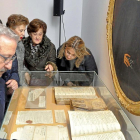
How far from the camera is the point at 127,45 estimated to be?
4.33ft

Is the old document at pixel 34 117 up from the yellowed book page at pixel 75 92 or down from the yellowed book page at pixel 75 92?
down

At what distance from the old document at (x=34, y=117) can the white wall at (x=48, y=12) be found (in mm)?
2774

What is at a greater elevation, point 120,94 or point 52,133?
point 120,94

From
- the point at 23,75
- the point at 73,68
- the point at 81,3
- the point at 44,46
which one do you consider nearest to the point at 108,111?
the point at 73,68

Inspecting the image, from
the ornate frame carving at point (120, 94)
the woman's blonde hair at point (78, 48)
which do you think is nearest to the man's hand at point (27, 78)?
the woman's blonde hair at point (78, 48)

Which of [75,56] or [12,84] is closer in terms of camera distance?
[12,84]

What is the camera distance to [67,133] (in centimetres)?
119

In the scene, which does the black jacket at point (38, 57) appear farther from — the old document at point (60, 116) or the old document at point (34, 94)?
the old document at point (60, 116)

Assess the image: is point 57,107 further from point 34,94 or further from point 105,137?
point 105,137

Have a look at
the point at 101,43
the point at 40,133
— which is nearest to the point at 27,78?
the point at 40,133

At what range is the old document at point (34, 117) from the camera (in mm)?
1316

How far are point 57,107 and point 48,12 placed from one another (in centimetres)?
280

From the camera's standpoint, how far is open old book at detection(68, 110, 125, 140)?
1144 millimetres

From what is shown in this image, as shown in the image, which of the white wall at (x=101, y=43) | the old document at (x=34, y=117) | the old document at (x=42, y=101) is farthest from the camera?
the white wall at (x=101, y=43)
